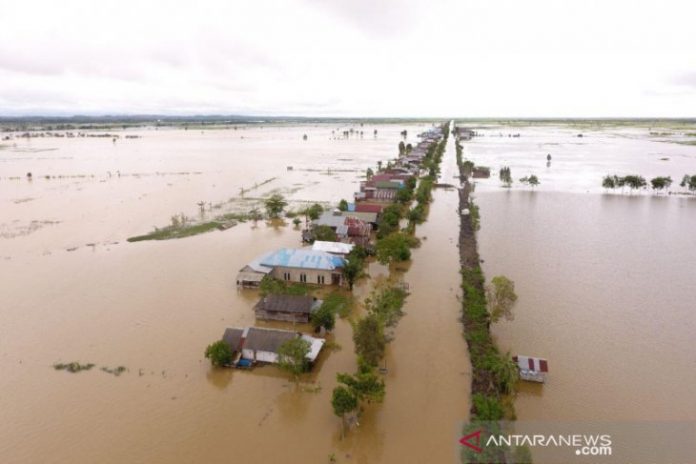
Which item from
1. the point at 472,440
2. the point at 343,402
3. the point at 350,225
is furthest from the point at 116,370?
the point at 350,225

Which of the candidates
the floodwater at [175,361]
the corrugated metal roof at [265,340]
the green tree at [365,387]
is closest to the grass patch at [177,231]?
the floodwater at [175,361]

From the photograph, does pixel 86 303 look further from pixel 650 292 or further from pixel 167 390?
pixel 650 292

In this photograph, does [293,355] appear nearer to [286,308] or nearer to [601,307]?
[286,308]

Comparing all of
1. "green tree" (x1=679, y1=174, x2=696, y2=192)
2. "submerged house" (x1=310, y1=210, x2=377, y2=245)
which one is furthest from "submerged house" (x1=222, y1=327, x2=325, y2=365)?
"green tree" (x1=679, y1=174, x2=696, y2=192)

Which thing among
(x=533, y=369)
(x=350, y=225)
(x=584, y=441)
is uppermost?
(x=350, y=225)

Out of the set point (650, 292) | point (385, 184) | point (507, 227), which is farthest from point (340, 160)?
point (650, 292)

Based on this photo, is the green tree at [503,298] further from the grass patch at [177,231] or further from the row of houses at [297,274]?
the grass patch at [177,231]
